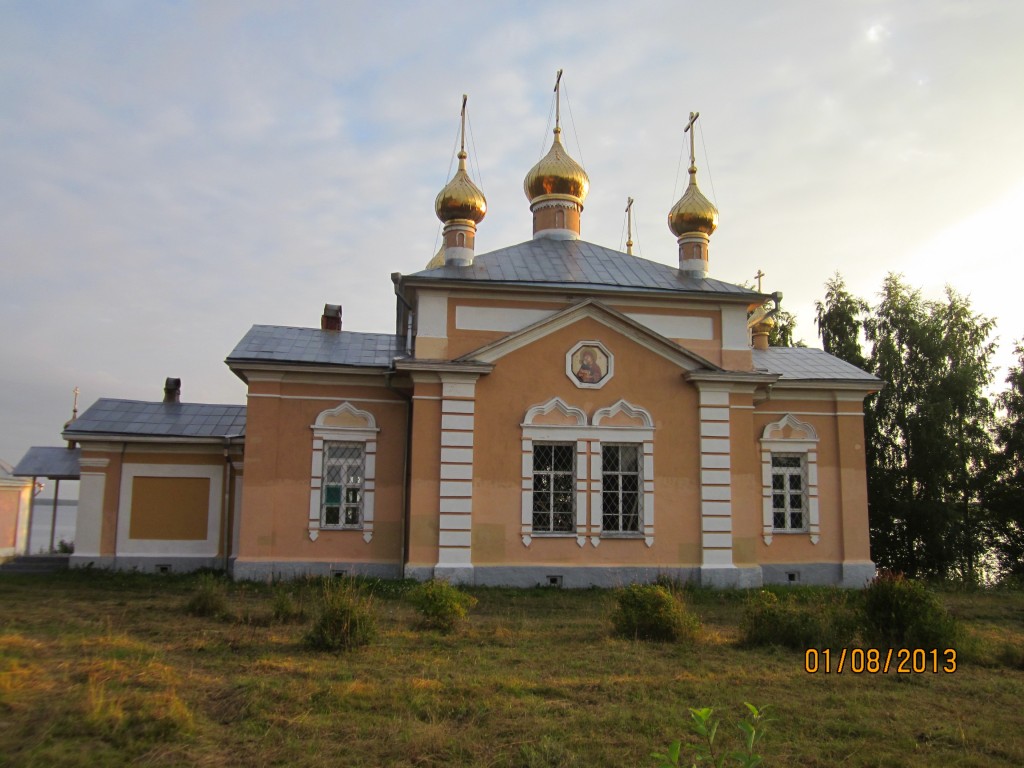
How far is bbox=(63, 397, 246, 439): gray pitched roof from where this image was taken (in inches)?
599

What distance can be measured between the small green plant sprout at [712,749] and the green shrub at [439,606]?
374 centimetres

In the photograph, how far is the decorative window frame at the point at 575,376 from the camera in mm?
13680

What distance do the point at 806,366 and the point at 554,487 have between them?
6291 millimetres

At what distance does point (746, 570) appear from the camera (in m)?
13.8

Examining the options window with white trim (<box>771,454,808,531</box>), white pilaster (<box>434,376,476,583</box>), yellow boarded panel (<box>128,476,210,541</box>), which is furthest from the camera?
window with white trim (<box>771,454,808,531</box>)

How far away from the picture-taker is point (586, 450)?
44.4 feet

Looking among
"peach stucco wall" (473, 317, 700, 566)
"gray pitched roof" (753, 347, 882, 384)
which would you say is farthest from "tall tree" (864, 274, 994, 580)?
"peach stucco wall" (473, 317, 700, 566)

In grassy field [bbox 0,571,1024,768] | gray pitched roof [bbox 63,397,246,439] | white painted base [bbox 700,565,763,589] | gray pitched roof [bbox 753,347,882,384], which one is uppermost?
gray pitched roof [bbox 753,347,882,384]

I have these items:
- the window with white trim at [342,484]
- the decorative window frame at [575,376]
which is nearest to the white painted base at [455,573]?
the window with white trim at [342,484]

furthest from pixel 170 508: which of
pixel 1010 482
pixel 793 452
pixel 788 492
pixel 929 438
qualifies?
pixel 1010 482

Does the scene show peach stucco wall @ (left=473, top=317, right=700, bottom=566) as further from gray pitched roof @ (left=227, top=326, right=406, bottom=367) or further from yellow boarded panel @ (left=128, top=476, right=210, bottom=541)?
yellow boarded panel @ (left=128, top=476, right=210, bottom=541)

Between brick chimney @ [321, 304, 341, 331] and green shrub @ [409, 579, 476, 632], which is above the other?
brick chimney @ [321, 304, 341, 331]

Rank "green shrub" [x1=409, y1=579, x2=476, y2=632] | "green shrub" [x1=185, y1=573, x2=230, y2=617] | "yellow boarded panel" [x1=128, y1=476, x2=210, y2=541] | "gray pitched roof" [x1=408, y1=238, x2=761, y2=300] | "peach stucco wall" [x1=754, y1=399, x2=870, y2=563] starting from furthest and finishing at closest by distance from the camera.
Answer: "peach stucco wall" [x1=754, y1=399, x2=870, y2=563] < "yellow boarded panel" [x1=128, y1=476, x2=210, y2=541] < "gray pitched roof" [x1=408, y1=238, x2=761, y2=300] < "green shrub" [x1=185, y1=573, x2=230, y2=617] < "green shrub" [x1=409, y1=579, x2=476, y2=632]

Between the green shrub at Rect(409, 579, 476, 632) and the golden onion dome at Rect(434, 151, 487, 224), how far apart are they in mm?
8341
